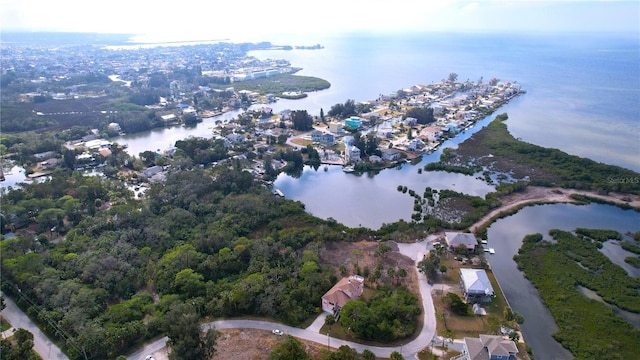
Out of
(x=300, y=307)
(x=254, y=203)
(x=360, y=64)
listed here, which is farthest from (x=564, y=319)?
(x=360, y=64)

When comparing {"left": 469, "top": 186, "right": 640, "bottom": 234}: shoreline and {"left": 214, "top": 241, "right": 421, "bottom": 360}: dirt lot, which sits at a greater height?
{"left": 469, "top": 186, "right": 640, "bottom": 234}: shoreline

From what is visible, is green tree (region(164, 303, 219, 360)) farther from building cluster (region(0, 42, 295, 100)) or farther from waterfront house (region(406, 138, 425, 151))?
building cluster (region(0, 42, 295, 100))

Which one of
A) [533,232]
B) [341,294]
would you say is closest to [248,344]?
[341,294]

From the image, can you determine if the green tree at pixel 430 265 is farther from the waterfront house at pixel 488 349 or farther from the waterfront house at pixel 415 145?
the waterfront house at pixel 415 145

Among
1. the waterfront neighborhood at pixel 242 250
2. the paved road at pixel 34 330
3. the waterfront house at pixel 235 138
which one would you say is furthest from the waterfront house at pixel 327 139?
the paved road at pixel 34 330

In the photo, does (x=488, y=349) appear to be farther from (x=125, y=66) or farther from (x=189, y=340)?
(x=125, y=66)

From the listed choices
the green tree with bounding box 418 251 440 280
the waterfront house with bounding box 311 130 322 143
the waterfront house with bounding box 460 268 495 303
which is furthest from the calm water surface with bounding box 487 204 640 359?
the waterfront house with bounding box 311 130 322 143
